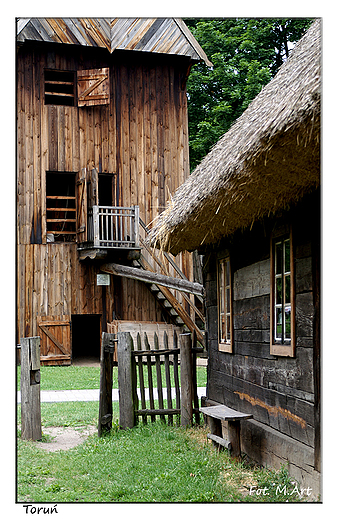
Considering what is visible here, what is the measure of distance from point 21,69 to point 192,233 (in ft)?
37.9

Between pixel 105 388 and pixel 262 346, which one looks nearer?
pixel 262 346

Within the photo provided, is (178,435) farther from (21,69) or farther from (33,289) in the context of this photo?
(21,69)

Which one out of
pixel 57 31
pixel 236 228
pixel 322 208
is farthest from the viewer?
pixel 57 31

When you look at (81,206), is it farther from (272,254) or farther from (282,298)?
(282,298)

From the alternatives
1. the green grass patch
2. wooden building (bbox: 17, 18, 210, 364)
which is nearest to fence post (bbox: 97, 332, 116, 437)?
the green grass patch

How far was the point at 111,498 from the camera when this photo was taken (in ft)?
16.1

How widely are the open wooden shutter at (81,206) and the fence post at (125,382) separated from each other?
8.62m

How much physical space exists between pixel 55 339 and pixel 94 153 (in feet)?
17.7

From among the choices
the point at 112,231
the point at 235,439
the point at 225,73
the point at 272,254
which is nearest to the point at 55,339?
the point at 112,231

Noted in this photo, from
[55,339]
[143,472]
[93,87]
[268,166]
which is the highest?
[93,87]

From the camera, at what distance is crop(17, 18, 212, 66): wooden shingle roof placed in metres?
16.1

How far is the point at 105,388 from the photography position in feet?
24.2

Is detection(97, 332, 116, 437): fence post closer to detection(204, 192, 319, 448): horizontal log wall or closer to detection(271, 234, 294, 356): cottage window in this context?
detection(204, 192, 319, 448): horizontal log wall

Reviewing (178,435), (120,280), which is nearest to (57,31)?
(120,280)
